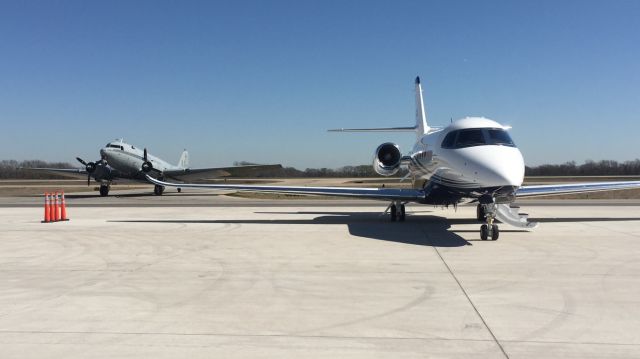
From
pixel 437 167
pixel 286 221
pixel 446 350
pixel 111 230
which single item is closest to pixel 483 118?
pixel 437 167

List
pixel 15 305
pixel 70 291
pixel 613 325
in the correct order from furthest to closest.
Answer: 1. pixel 70 291
2. pixel 15 305
3. pixel 613 325

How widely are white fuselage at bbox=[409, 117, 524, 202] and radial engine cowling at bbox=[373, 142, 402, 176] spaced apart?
2727 mm

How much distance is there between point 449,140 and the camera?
40.9 ft

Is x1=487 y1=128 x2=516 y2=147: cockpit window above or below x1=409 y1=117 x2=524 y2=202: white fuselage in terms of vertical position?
above

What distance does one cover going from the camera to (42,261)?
845 cm

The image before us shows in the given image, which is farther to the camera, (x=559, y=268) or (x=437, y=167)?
(x=437, y=167)

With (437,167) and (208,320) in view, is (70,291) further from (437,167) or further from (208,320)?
(437,167)

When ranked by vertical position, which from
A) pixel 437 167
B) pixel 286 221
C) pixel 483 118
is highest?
pixel 483 118

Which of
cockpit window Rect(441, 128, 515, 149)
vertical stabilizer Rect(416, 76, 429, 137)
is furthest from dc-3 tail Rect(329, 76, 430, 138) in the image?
cockpit window Rect(441, 128, 515, 149)

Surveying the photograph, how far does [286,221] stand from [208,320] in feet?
35.9

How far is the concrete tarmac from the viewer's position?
13.8 ft

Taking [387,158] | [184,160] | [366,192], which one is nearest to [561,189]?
[387,158]

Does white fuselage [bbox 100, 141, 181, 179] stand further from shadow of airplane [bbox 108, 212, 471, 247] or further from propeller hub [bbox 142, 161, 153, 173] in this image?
shadow of airplane [bbox 108, 212, 471, 247]

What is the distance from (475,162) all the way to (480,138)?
1050 mm
